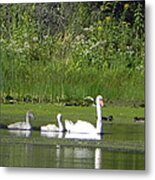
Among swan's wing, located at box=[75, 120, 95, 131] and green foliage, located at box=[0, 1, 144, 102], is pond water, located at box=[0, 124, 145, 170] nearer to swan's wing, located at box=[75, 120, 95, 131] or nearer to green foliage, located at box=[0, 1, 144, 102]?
swan's wing, located at box=[75, 120, 95, 131]

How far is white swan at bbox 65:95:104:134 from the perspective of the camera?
2.35 m

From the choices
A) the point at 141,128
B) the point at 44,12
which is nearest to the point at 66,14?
the point at 44,12

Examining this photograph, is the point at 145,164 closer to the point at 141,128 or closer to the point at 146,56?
the point at 141,128

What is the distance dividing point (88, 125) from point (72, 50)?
Result: 28cm

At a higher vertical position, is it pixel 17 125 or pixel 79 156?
pixel 17 125

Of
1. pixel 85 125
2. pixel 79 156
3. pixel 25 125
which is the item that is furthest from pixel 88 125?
pixel 25 125

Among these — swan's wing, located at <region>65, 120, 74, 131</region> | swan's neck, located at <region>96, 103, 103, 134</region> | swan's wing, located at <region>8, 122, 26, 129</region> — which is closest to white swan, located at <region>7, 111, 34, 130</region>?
swan's wing, located at <region>8, 122, 26, 129</region>

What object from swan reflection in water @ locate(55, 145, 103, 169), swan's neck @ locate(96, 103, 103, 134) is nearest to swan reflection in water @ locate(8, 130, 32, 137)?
swan reflection in water @ locate(55, 145, 103, 169)

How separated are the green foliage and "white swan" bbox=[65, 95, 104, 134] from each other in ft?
0.14

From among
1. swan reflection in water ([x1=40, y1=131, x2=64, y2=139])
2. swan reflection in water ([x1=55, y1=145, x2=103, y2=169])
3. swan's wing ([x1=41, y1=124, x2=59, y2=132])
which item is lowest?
swan reflection in water ([x1=55, y1=145, x2=103, y2=169])

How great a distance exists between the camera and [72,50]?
93.8 inches

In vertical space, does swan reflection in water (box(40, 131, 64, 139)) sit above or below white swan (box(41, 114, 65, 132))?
below

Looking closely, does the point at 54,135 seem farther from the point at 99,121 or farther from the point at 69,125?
the point at 99,121

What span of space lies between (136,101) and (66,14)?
0.41 m
